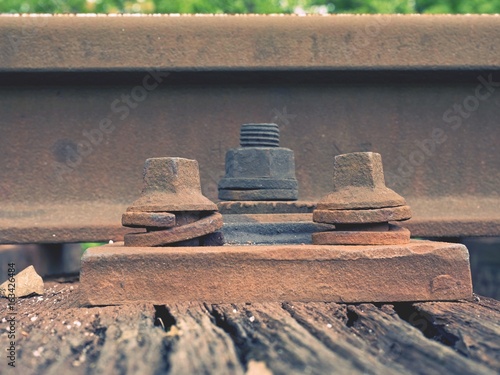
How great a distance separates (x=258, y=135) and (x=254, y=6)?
11.0 metres

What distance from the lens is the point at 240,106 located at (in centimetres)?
337

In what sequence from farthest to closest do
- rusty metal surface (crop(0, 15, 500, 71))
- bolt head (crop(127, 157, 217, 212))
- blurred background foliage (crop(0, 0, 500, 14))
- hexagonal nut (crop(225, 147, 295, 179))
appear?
blurred background foliage (crop(0, 0, 500, 14))
rusty metal surface (crop(0, 15, 500, 71))
hexagonal nut (crop(225, 147, 295, 179))
bolt head (crop(127, 157, 217, 212))

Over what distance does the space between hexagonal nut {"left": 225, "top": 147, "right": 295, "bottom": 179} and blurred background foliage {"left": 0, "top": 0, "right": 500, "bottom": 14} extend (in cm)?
979

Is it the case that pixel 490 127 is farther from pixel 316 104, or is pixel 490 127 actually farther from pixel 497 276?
pixel 497 276

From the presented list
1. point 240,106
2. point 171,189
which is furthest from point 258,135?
point 171,189

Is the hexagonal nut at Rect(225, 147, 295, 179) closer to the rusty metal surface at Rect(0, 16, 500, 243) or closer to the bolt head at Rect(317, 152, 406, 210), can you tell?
the rusty metal surface at Rect(0, 16, 500, 243)

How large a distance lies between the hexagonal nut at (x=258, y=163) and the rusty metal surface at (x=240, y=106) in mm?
349

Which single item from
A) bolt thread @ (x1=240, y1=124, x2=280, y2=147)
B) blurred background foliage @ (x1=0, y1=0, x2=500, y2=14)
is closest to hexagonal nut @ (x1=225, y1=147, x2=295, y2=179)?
bolt thread @ (x1=240, y1=124, x2=280, y2=147)

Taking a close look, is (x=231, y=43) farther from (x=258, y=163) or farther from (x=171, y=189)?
(x=171, y=189)

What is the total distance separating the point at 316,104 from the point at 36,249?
184cm

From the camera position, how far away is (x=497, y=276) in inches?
235

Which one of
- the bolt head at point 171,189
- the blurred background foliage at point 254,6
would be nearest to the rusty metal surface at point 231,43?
the bolt head at point 171,189

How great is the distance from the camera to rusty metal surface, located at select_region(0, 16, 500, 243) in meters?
3.22

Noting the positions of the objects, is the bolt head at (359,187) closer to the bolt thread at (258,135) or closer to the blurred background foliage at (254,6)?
the bolt thread at (258,135)
